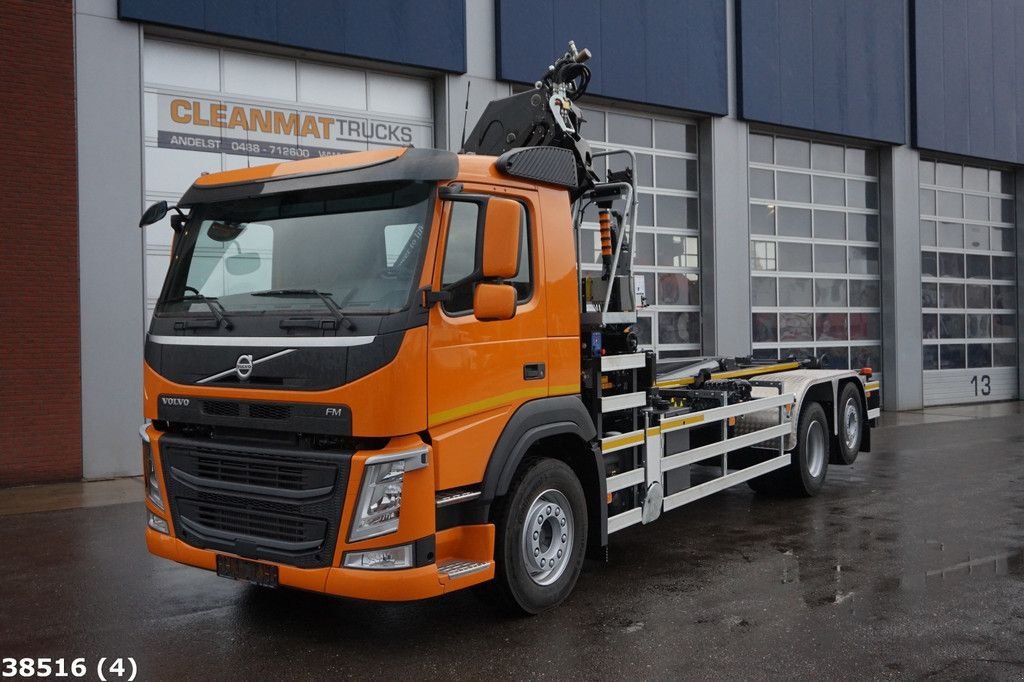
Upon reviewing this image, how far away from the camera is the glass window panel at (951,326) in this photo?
21.2 meters

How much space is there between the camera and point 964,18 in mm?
20719

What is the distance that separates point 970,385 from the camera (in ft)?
71.2

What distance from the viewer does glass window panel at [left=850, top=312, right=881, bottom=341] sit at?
771 inches

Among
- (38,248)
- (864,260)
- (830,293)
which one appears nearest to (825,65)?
(864,260)

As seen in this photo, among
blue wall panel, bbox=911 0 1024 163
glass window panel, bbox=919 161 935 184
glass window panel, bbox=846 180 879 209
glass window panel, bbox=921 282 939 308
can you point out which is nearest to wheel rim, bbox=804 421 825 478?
glass window panel, bbox=846 180 879 209

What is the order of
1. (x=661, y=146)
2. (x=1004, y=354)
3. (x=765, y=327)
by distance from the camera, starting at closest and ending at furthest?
(x=661, y=146)
(x=765, y=327)
(x=1004, y=354)

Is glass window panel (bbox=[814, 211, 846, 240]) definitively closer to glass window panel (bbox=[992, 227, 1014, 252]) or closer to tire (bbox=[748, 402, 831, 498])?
glass window panel (bbox=[992, 227, 1014, 252])

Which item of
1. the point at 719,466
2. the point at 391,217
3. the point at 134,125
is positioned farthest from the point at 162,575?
the point at 134,125

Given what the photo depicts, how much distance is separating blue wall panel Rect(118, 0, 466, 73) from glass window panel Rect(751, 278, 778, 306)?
7.32m

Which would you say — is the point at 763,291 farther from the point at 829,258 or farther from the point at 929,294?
the point at 929,294

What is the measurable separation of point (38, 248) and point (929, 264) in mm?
17792

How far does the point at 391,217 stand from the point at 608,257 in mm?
2328

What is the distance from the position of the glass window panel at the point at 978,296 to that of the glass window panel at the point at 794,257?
218 inches

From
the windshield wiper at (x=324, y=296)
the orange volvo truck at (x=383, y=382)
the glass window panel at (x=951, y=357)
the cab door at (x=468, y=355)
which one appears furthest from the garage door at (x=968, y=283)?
the windshield wiper at (x=324, y=296)
